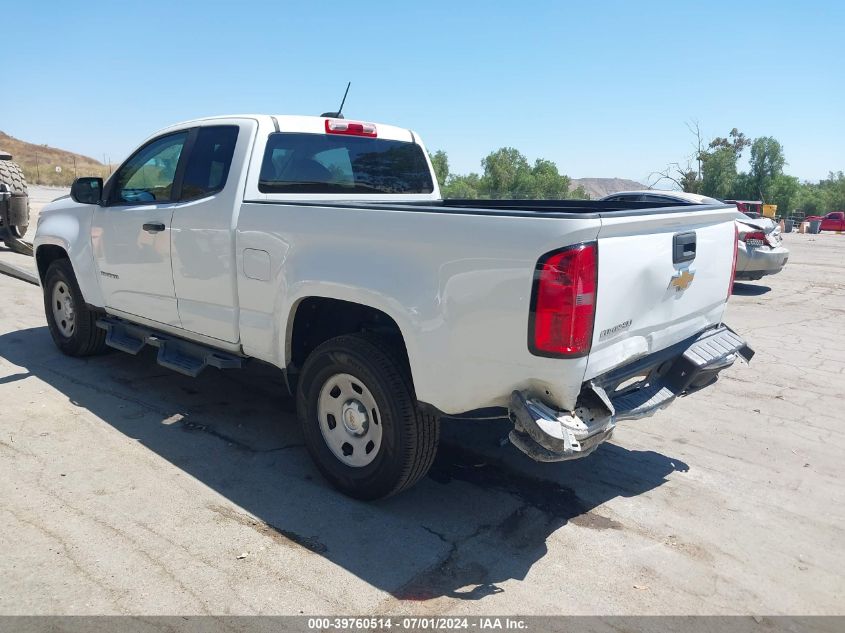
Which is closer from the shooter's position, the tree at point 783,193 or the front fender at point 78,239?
the front fender at point 78,239

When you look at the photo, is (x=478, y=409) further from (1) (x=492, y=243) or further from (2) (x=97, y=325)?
(2) (x=97, y=325)

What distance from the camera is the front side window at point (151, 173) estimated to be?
480cm

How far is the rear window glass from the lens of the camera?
4402mm

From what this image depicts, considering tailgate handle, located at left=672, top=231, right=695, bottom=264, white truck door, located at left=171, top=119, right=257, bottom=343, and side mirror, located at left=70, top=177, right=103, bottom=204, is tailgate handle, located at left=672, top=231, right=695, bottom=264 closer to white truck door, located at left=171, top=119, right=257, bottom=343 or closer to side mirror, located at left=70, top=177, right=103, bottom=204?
white truck door, located at left=171, top=119, right=257, bottom=343

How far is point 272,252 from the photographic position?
3838 mm

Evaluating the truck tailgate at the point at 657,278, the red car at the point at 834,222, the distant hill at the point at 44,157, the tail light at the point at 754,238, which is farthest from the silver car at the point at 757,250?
the distant hill at the point at 44,157

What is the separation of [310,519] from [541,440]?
4.61 feet

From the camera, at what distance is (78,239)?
5.59m

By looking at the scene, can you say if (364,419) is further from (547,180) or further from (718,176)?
(718,176)

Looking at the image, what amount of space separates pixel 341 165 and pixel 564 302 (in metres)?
2.57

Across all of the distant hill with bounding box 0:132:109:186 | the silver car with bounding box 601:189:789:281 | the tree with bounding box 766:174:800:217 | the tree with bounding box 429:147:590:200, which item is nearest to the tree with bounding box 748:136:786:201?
the tree with bounding box 766:174:800:217

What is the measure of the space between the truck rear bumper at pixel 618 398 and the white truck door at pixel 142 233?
2.87 meters

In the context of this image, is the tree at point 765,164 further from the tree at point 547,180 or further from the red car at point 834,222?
the tree at point 547,180

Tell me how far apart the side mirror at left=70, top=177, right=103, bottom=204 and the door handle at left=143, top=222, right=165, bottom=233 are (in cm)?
90
